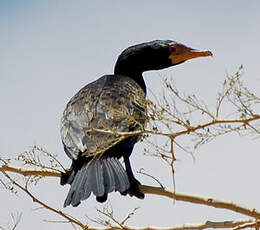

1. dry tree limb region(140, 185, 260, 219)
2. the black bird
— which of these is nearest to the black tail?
the black bird

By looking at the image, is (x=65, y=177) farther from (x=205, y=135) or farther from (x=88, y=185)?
(x=205, y=135)

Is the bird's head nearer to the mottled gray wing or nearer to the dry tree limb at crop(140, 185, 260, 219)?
the mottled gray wing

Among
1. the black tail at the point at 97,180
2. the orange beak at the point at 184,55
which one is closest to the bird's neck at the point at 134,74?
the orange beak at the point at 184,55

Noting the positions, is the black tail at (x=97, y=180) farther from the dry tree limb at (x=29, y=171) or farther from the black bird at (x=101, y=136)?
the dry tree limb at (x=29, y=171)

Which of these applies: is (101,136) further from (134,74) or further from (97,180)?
(134,74)

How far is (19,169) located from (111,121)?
2.25 ft

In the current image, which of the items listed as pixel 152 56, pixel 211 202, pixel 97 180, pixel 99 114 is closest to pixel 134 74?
pixel 152 56

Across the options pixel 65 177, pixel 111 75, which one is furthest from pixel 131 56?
pixel 65 177

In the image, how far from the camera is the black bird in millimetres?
4078

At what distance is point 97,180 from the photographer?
4184 mm

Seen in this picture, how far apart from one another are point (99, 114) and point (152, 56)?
5.65ft

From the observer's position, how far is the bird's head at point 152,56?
6.00 metres

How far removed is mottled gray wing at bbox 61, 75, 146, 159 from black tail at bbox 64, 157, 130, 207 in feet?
0.43

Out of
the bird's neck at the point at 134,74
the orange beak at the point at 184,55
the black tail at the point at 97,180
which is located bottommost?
the black tail at the point at 97,180
